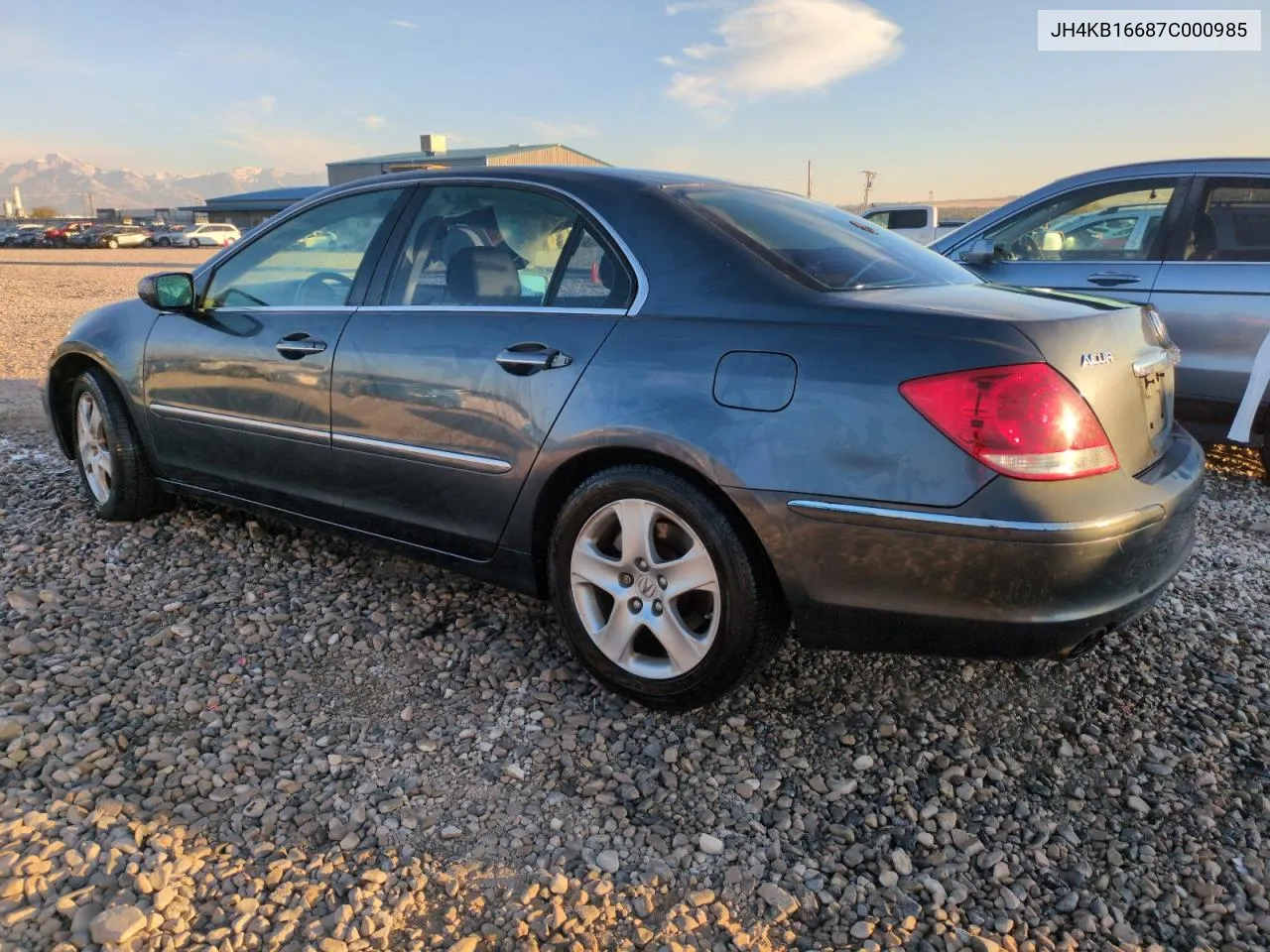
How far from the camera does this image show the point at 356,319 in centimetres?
314

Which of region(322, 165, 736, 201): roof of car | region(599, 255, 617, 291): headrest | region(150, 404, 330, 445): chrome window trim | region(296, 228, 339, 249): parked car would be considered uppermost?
region(322, 165, 736, 201): roof of car

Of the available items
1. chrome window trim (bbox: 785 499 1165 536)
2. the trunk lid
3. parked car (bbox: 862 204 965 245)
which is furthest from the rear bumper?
parked car (bbox: 862 204 965 245)

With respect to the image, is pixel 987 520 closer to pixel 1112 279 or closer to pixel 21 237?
pixel 1112 279

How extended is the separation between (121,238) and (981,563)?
50.8m

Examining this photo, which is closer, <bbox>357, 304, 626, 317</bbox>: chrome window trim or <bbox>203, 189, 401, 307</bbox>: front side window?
<bbox>357, 304, 626, 317</bbox>: chrome window trim

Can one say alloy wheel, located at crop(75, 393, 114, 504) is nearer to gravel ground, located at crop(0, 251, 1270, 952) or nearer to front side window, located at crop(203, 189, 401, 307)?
gravel ground, located at crop(0, 251, 1270, 952)

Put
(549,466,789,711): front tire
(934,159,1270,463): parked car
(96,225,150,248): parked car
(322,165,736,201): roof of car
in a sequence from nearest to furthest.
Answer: (549,466,789,711): front tire → (322,165,736,201): roof of car → (934,159,1270,463): parked car → (96,225,150,248): parked car

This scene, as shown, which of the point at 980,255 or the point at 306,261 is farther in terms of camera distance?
the point at 980,255

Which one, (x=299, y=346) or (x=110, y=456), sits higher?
(x=299, y=346)

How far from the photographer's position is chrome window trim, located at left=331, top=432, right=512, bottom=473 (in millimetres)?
2764

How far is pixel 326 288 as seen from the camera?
3.37 meters

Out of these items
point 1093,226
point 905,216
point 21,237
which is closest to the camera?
point 1093,226

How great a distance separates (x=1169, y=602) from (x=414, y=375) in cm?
292

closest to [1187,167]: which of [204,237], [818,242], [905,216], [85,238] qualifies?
[818,242]
